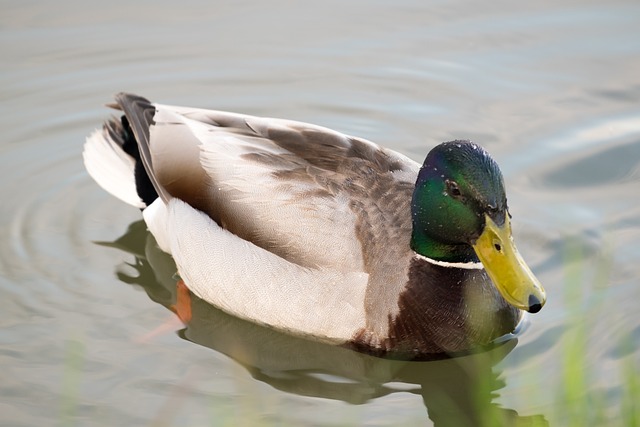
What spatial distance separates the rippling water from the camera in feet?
18.8

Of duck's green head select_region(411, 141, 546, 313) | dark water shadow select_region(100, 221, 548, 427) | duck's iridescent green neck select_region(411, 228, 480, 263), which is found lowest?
dark water shadow select_region(100, 221, 548, 427)

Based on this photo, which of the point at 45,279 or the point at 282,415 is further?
the point at 45,279

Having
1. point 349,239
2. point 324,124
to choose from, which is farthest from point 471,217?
point 324,124

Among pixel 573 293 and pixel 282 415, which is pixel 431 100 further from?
pixel 573 293

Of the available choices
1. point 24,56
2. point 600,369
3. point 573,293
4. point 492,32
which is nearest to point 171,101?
point 24,56

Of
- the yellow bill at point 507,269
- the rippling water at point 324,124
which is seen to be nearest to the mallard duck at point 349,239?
the yellow bill at point 507,269

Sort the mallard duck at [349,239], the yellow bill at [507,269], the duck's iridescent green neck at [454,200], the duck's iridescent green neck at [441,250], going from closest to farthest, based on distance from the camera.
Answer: the yellow bill at [507,269], the duck's iridescent green neck at [454,200], the mallard duck at [349,239], the duck's iridescent green neck at [441,250]

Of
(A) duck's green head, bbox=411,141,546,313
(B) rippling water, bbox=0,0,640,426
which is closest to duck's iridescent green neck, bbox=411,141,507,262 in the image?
(A) duck's green head, bbox=411,141,546,313

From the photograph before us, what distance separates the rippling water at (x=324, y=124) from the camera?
5727 mm

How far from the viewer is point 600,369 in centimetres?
583

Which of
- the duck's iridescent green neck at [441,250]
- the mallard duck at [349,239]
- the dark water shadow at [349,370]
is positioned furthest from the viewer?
the duck's iridescent green neck at [441,250]

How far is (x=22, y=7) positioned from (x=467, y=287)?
17.2 feet

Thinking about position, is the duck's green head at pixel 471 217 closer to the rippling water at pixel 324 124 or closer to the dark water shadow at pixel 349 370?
the rippling water at pixel 324 124

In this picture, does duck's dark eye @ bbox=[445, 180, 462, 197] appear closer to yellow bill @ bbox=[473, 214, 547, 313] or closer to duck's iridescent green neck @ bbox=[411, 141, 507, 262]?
duck's iridescent green neck @ bbox=[411, 141, 507, 262]
